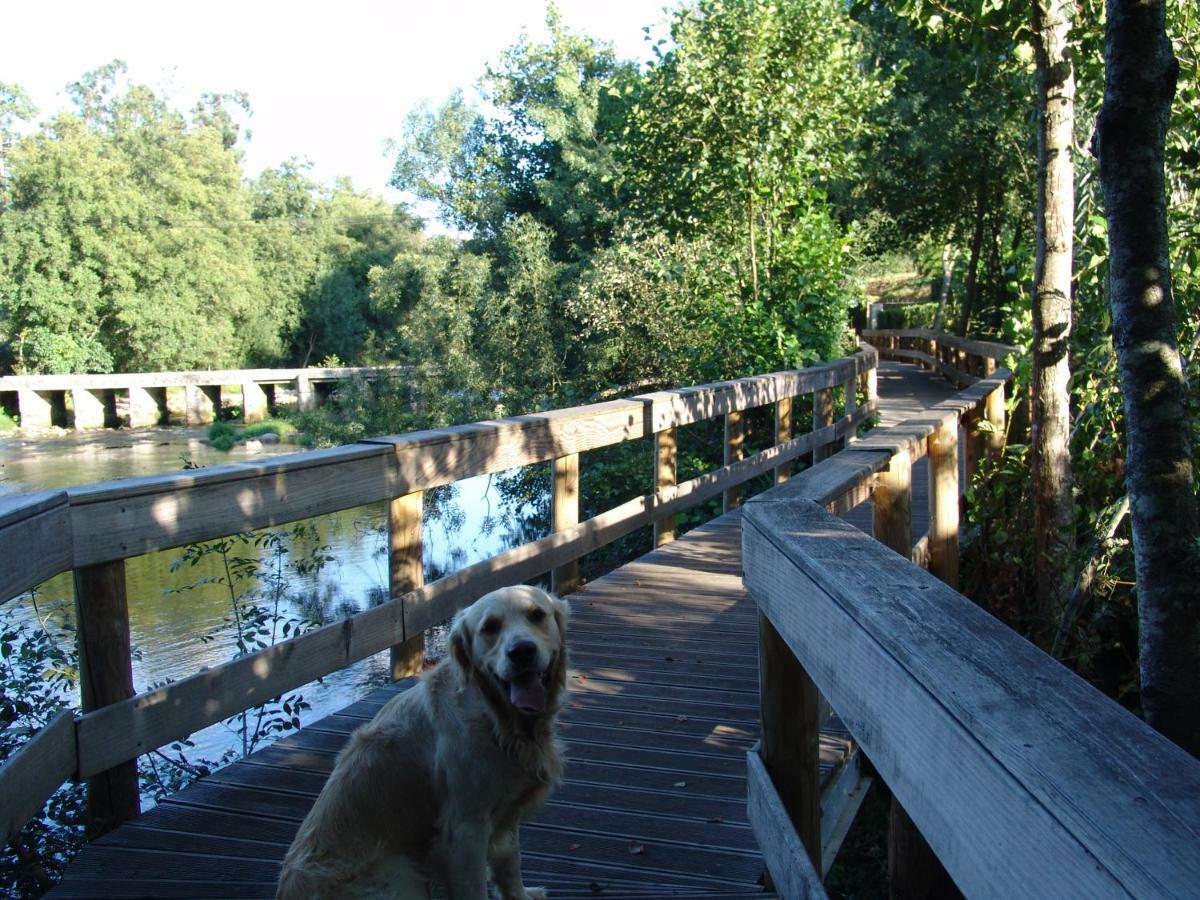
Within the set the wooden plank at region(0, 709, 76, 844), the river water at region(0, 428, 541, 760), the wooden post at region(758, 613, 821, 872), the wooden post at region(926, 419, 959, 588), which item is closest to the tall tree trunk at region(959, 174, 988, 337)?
the river water at region(0, 428, 541, 760)

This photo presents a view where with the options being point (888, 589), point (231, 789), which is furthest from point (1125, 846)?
point (231, 789)

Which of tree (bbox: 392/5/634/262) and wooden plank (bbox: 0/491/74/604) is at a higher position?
tree (bbox: 392/5/634/262)

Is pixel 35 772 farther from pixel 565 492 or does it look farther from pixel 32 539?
pixel 565 492

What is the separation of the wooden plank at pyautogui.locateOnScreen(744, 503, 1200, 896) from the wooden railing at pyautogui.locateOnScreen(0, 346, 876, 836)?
6.77 feet

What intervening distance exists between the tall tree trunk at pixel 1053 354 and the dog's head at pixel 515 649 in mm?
4205

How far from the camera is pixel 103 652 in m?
3.27

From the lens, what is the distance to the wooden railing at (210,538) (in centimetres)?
298

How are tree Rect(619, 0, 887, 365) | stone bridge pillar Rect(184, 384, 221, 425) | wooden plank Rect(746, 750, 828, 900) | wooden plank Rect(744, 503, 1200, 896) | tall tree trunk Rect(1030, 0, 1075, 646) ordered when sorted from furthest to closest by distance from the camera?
stone bridge pillar Rect(184, 384, 221, 425)
tree Rect(619, 0, 887, 365)
tall tree trunk Rect(1030, 0, 1075, 646)
wooden plank Rect(746, 750, 828, 900)
wooden plank Rect(744, 503, 1200, 896)

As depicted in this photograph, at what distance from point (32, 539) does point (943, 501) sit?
4.01 metres

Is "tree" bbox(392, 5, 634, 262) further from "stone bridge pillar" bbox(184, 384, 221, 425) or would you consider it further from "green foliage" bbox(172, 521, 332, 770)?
"green foliage" bbox(172, 521, 332, 770)

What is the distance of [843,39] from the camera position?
1430cm

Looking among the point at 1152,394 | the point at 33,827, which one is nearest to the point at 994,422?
the point at 1152,394

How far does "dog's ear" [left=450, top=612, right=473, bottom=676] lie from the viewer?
290cm

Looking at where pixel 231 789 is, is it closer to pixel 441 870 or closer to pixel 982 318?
pixel 441 870
